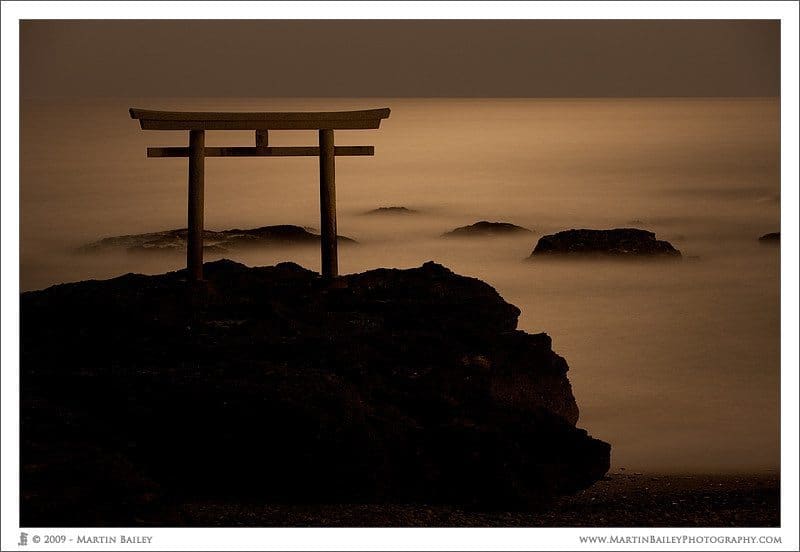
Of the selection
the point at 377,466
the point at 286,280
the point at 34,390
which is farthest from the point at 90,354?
the point at 377,466

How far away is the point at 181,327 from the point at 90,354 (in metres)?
0.55

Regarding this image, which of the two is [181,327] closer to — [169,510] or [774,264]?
[169,510]

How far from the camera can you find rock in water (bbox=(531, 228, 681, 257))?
30.4ft

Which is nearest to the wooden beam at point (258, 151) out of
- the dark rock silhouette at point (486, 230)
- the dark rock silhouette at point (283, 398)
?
the dark rock silhouette at point (283, 398)

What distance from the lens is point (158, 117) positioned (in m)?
7.71

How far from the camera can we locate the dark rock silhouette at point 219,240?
29.1ft

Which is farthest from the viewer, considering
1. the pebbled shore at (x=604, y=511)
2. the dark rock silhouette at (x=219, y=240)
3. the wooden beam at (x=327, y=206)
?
the dark rock silhouette at (x=219, y=240)

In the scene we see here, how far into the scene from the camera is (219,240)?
355 inches

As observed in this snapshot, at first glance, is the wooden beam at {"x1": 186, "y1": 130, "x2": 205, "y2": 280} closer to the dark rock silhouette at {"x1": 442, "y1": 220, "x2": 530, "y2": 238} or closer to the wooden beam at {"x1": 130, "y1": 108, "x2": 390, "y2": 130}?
the wooden beam at {"x1": 130, "y1": 108, "x2": 390, "y2": 130}

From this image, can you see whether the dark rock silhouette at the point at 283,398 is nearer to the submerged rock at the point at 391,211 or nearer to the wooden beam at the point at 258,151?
the wooden beam at the point at 258,151

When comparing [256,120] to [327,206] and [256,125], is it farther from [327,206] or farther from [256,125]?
[327,206]

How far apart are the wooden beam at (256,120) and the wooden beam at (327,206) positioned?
116 millimetres

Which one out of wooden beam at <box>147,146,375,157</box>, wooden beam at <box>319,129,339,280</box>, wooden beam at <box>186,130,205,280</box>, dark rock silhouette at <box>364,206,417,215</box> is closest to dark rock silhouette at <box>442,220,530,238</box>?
dark rock silhouette at <box>364,206,417,215</box>

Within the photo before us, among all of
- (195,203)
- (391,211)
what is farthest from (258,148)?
(391,211)
